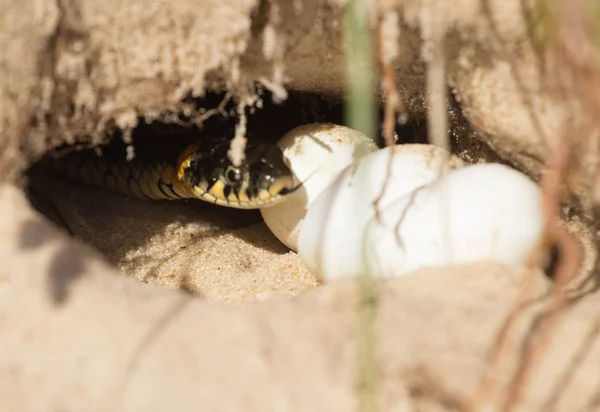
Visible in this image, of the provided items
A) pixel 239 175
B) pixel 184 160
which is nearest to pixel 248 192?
pixel 239 175

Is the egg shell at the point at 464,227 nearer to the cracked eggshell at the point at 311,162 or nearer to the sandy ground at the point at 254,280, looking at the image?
the sandy ground at the point at 254,280

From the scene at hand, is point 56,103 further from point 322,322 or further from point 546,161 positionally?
point 546,161

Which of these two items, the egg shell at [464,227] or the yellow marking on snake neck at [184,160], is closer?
the egg shell at [464,227]

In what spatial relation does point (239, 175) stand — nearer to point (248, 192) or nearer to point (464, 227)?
point (248, 192)

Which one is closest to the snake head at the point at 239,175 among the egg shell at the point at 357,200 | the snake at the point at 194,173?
the snake at the point at 194,173

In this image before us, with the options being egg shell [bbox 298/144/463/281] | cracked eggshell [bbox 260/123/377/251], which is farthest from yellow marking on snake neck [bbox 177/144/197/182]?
egg shell [bbox 298/144/463/281]

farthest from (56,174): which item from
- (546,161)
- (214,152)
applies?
(546,161)
